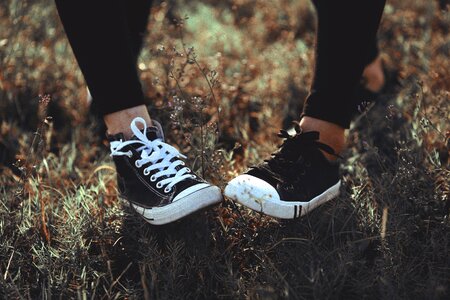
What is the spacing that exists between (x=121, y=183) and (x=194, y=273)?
1.38 feet

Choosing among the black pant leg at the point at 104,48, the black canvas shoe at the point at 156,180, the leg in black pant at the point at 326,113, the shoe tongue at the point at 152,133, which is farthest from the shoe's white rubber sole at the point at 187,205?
the black pant leg at the point at 104,48

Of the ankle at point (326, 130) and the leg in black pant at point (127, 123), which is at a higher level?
the leg in black pant at point (127, 123)

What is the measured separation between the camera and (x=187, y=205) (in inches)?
58.6

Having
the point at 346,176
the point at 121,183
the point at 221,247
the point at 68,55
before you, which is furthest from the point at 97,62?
the point at 68,55

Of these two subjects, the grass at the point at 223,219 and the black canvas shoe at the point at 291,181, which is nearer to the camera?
the grass at the point at 223,219

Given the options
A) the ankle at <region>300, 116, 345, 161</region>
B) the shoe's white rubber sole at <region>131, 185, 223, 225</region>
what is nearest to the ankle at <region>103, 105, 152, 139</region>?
the shoe's white rubber sole at <region>131, 185, 223, 225</region>

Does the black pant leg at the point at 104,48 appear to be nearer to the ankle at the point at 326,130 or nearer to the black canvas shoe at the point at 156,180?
the black canvas shoe at the point at 156,180

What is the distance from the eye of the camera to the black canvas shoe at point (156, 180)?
1.50 m

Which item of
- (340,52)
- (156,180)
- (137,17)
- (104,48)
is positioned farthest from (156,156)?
(137,17)

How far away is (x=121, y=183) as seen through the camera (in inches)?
67.5

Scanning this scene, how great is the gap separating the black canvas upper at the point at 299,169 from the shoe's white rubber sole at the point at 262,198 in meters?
0.02

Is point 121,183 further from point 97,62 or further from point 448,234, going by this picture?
point 448,234

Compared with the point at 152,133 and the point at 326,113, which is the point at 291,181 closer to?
the point at 326,113

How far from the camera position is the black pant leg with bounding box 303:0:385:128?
1608 mm
